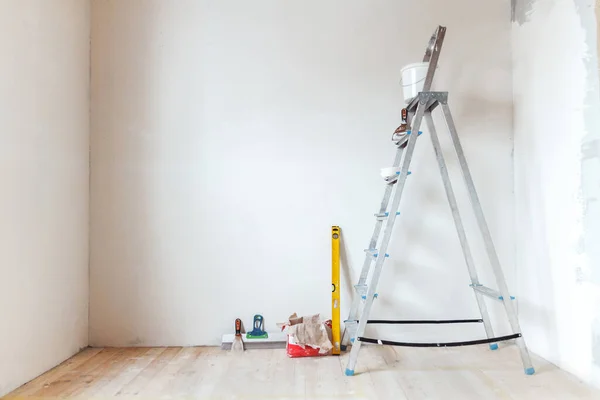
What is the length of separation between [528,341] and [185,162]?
2492 mm

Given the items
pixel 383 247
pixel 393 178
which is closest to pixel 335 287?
pixel 383 247

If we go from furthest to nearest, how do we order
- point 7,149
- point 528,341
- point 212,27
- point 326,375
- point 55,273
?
1. point 212,27
2. point 528,341
3. point 55,273
4. point 326,375
5. point 7,149

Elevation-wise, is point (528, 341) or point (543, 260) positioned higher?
point (543, 260)

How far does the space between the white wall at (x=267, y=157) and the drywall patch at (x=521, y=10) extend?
0.06m

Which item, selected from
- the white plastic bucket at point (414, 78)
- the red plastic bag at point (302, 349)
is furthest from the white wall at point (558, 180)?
the red plastic bag at point (302, 349)

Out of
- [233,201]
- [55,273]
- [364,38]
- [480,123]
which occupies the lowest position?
[55,273]

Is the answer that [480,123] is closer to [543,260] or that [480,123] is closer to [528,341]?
[543,260]

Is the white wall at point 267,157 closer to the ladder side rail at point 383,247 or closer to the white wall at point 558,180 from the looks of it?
the white wall at point 558,180

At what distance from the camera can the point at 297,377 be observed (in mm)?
2330

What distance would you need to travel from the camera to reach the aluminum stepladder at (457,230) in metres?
2.37

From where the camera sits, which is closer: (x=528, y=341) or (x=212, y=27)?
(x=528, y=341)

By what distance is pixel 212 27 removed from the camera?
304 centimetres

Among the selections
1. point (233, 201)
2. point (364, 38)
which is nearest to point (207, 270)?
point (233, 201)

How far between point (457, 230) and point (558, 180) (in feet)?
2.00
